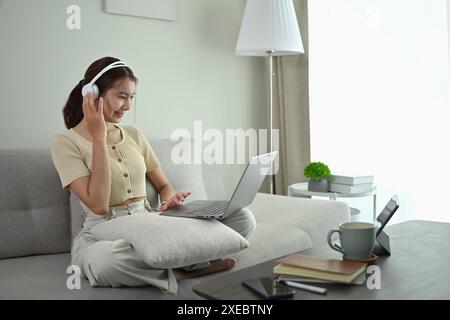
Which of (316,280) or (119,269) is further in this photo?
(119,269)

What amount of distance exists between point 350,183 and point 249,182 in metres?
1.17

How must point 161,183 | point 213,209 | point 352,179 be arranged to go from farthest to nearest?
point 352,179, point 161,183, point 213,209

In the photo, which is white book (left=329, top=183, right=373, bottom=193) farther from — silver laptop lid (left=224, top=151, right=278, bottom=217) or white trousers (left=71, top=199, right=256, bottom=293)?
white trousers (left=71, top=199, right=256, bottom=293)

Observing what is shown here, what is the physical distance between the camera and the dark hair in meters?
2.07

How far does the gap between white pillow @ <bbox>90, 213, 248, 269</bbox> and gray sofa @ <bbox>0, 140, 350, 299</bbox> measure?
0.13 meters

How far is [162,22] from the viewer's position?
115 inches

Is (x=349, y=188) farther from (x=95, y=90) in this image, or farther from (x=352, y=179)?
(x=95, y=90)

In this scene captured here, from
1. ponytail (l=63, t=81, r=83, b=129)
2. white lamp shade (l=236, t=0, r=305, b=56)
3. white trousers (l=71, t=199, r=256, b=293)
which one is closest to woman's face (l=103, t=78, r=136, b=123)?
ponytail (l=63, t=81, r=83, b=129)

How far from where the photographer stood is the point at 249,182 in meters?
1.70

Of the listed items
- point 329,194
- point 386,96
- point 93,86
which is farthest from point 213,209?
point 386,96

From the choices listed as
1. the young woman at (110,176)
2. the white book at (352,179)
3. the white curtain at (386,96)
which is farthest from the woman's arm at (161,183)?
the white curtain at (386,96)

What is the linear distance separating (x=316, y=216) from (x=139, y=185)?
0.73m

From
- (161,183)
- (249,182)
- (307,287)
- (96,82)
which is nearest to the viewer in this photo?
(307,287)

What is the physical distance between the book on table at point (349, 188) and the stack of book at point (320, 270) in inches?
54.6
